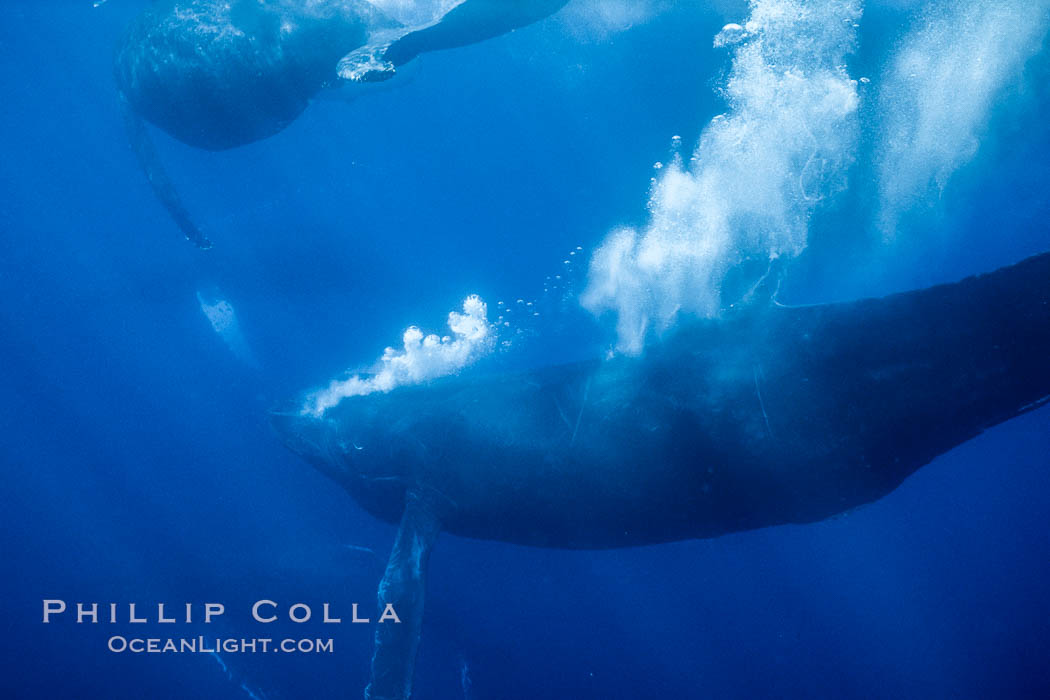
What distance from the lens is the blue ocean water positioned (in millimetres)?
16609

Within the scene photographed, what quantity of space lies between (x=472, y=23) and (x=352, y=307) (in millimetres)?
12524

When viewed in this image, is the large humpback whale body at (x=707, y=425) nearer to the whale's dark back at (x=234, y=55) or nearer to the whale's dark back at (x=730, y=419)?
the whale's dark back at (x=730, y=419)

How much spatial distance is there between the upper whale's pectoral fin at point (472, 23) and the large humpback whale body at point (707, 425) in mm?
4081

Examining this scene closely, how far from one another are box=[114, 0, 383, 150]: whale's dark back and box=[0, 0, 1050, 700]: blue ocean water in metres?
5.71

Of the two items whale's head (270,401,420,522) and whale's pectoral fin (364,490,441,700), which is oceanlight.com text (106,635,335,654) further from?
whale's pectoral fin (364,490,441,700)

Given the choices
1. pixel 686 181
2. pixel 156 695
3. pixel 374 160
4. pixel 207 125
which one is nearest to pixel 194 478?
pixel 156 695

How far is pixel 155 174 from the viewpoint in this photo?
10562mm

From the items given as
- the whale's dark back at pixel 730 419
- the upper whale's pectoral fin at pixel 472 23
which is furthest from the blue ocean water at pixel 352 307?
the whale's dark back at pixel 730 419

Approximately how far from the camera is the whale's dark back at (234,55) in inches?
340

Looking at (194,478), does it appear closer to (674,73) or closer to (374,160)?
(374,160)

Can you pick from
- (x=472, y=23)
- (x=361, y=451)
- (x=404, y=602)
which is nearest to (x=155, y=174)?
(x=361, y=451)

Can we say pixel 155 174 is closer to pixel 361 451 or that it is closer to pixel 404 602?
pixel 361 451

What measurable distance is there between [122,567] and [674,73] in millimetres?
24657

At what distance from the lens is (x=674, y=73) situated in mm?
15109
